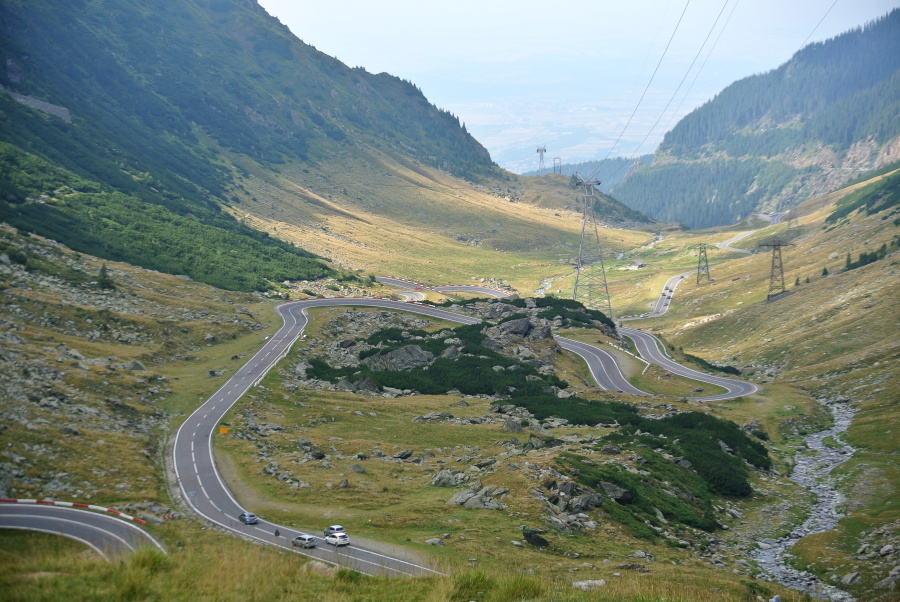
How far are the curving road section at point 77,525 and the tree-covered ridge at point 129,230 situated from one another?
286ft

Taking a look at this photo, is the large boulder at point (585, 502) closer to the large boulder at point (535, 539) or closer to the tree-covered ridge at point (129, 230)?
the large boulder at point (535, 539)

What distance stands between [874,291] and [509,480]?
107740 mm

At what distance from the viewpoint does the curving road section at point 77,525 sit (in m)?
35.2

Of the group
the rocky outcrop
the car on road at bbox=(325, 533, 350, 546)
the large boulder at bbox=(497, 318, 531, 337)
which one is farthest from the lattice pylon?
the car on road at bbox=(325, 533, 350, 546)

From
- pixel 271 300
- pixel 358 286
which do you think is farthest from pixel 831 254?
pixel 271 300

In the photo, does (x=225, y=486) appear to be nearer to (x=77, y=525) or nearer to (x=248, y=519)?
(x=248, y=519)

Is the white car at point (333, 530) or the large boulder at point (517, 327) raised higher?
the large boulder at point (517, 327)

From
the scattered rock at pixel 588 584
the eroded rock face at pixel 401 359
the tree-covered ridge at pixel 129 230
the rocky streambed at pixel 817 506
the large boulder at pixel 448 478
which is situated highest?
the tree-covered ridge at pixel 129 230

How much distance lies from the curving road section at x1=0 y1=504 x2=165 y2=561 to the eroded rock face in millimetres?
59580

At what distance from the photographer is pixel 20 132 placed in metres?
154

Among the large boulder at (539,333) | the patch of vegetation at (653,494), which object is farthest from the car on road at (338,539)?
the large boulder at (539,333)

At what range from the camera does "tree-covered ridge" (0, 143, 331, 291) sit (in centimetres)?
12175

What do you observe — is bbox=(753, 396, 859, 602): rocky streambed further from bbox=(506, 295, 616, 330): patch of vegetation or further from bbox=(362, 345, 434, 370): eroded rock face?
bbox=(362, 345, 434, 370): eroded rock face

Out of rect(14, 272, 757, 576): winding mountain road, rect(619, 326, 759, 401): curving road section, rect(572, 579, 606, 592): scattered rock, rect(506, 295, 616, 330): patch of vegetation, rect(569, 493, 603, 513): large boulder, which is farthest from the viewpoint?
rect(506, 295, 616, 330): patch of vegetation
